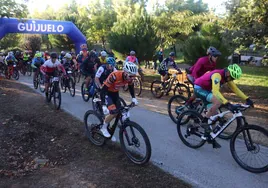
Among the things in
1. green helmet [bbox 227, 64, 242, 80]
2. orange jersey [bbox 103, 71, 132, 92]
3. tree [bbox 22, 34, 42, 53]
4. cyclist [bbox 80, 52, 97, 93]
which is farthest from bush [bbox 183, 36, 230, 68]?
tree [bbox 22, 34, 42, 53]

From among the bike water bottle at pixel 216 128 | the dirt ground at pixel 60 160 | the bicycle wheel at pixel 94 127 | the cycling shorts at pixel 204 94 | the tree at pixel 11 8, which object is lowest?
the dirt ground at pixel 60 160

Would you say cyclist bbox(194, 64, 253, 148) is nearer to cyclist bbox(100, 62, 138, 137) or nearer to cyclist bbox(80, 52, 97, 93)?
cyclist bbox(100, 62, 138, 137)

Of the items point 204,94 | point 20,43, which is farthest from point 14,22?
point 20,43

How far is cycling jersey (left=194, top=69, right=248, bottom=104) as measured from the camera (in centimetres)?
527

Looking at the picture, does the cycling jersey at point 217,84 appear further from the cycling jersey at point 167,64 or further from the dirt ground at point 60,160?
the cycling jersey at point 167,64

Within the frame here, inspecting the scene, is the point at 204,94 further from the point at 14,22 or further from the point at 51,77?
the point at 14,22

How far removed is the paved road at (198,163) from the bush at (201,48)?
7022mm

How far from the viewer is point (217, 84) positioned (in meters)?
5.30

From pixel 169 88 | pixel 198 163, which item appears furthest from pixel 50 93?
pixel 198 163

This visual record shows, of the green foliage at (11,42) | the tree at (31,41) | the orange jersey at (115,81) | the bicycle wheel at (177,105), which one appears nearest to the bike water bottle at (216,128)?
the bicycle wheel at (177,105)

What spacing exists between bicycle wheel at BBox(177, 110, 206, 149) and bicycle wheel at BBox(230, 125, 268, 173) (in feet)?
2.45

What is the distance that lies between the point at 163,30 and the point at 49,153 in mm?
14589

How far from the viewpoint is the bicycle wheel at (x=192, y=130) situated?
230 inches

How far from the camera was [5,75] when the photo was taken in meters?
18.8
